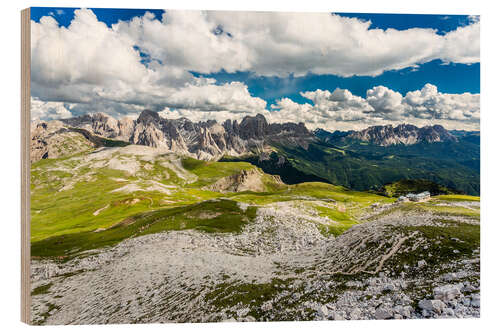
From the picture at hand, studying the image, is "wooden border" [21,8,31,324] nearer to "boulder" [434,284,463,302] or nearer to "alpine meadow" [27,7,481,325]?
"alpine meadow" [27,7,481,325]

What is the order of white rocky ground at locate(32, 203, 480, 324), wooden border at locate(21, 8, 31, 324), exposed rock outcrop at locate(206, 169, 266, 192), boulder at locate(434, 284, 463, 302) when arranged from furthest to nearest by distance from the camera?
exposed rock outcrop at locate(206, 169, 266, 192) → wooden border at locate(21, 8, 31, 324) → white rocky ground at locate(32, 203, 480, 324) → boulder at locate(434, 284, 463, 302)

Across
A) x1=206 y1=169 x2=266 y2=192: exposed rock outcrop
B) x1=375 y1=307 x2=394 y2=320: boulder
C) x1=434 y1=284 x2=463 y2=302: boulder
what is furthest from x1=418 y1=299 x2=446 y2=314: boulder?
x1=206 y1=169 x2=266 y2=192: exposed rock outcrop

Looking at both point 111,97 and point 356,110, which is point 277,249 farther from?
point 111,97

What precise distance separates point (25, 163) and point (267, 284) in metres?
19.0

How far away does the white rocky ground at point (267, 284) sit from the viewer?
12.1 meters

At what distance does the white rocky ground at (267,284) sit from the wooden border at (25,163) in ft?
1.92

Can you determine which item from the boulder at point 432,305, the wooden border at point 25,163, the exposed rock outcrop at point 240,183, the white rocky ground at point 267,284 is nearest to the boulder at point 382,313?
the white rocky ground at point 267,284

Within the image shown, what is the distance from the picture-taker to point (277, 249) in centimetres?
2356

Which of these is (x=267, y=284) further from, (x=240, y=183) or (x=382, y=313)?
(x=240, y=183)

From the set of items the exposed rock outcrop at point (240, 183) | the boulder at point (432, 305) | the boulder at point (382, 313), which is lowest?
the exposed rock outcrop at point (240, 183)

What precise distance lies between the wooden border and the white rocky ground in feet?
1.92

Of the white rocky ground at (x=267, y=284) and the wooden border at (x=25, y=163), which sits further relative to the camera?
the wooden border at (x=25, y=163)

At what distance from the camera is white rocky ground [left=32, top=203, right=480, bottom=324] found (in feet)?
39.8

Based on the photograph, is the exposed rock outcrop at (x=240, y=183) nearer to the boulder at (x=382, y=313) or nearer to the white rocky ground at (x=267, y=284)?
the white rocky ground at (x=267, y=284)
